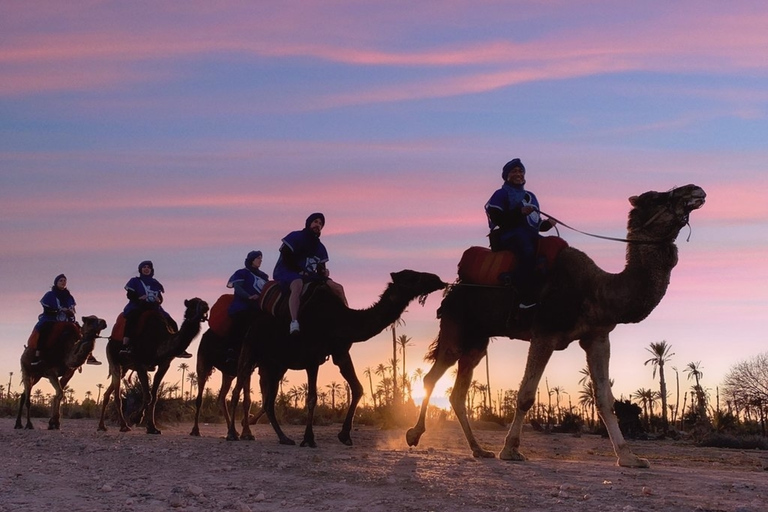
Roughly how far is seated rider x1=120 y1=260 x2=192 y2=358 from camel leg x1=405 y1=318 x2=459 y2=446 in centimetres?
797

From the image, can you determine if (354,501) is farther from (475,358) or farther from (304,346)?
(304,346)

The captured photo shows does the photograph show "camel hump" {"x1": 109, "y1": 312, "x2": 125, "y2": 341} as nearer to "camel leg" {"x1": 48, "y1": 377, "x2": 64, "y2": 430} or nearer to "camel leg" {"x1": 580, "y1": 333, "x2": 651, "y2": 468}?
"camel leg" {"x1": 48, "y1": 377, "x2": 64, "y2": 430}

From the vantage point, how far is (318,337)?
14531 mm

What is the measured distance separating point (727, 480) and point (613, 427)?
61.5 inches

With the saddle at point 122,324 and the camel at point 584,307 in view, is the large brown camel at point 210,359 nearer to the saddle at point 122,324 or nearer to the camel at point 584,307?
the saddle at point 122,324

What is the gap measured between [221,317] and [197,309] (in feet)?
3.44

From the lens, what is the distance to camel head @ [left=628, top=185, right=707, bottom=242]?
11133 millimetres

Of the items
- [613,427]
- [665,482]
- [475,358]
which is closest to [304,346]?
[475,358]

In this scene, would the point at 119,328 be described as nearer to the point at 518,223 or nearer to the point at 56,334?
the point at 56,334

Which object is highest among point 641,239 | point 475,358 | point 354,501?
point 641,239

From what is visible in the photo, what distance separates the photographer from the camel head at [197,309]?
61.9 ft

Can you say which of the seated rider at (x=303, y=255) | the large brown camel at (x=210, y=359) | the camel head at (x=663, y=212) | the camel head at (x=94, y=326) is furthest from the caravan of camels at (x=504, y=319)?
the camel head at (x=94, y=326)

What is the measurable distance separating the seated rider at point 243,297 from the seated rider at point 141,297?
2203 millimetres

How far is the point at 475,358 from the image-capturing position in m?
13.2
